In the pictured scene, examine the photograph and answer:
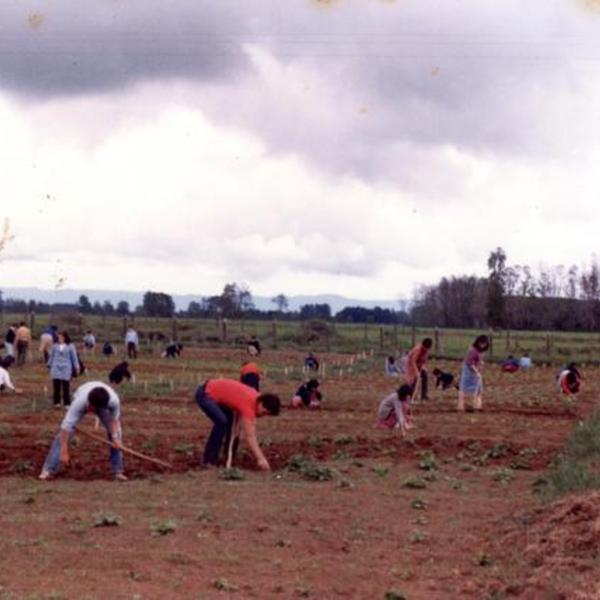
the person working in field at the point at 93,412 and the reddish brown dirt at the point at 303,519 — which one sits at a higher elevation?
the person working in field at the point at 93,412

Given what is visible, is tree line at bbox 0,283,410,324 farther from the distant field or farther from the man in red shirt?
the man in red shirt

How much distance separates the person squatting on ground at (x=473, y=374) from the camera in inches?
918

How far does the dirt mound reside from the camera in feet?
28.2

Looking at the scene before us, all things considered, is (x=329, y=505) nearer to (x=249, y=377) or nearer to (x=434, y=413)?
(x=249, y=377)

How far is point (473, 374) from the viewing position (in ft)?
79.6

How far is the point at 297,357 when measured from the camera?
53.2 metres

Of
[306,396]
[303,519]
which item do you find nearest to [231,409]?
[303,519]

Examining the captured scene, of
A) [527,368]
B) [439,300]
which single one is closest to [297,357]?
[527,368]

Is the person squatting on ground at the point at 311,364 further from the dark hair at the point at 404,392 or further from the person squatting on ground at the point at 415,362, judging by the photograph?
the dark hair at the point at 404,392

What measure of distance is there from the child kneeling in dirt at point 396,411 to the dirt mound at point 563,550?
773 centimetres

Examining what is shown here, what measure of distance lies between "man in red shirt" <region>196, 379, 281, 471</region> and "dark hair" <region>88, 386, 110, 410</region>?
152cm

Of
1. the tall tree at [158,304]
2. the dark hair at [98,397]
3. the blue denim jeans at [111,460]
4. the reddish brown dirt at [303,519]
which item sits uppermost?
the tall tree at [158,304]

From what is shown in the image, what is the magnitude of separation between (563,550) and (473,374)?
14.6m

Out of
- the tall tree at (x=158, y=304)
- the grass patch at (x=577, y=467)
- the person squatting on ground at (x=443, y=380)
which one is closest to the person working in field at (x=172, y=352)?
the person squatting on ground at (x=443, y=380)
